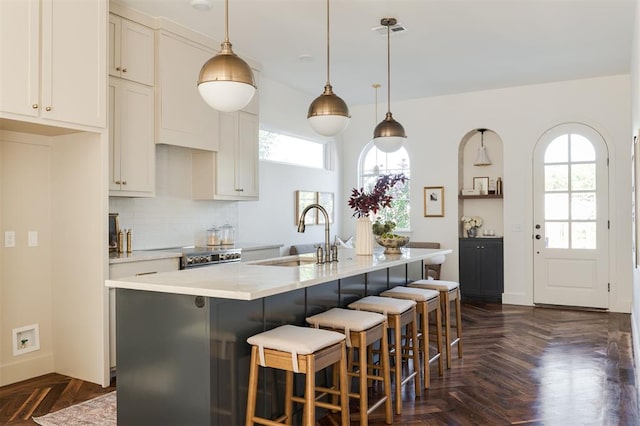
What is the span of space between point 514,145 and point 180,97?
4566 mm

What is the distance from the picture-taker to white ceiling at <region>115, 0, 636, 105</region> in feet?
14.2

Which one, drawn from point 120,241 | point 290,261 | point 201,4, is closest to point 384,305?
point 290,261

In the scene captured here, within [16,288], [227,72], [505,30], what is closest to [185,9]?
[227,72]

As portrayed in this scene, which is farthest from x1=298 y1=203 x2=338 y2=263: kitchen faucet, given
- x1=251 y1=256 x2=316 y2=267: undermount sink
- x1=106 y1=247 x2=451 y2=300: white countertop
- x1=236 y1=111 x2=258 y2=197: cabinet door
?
x1=236 y1=111 x2=258 y2=197: cabinet door

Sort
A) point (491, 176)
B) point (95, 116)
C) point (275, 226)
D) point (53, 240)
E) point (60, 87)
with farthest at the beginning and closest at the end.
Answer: point (491, 176) < point (275, 226) < point (53, 240) < point (95, 116) < point (60, 87)

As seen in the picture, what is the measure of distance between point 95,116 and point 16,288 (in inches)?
56.0

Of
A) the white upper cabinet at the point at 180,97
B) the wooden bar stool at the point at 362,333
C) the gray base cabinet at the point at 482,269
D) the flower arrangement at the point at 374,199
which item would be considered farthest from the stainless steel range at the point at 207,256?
the gray base cabinet at the point at 482,269

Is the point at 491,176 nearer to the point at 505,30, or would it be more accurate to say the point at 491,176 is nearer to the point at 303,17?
the point at 505,30

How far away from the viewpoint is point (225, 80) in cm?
267

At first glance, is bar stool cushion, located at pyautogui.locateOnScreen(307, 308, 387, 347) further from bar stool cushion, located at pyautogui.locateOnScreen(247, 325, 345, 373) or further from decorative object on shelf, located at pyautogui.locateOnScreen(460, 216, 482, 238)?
decorative object on shelf, located at pyautogui.locateOnScreen(460, 216, 482, 238)

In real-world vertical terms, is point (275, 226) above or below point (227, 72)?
below

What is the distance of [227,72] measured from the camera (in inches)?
105

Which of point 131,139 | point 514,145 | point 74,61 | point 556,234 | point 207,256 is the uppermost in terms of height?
point 74,61

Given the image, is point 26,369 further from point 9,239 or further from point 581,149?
point 581,149
